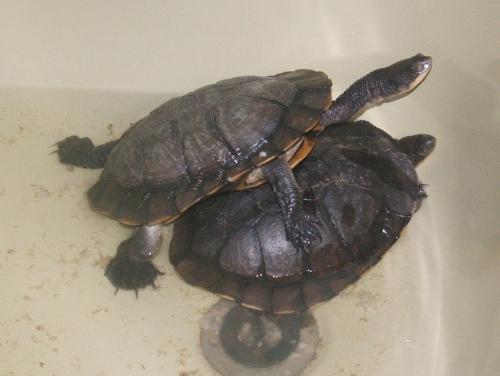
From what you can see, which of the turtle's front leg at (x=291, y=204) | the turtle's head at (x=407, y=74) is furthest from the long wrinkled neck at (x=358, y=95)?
the turtle's front leg at (x=291, y=204)

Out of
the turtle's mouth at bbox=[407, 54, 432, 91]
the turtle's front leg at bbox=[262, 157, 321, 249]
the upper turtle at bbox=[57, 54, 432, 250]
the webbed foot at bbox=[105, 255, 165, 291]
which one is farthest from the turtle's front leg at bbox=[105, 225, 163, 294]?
the turtle's mouth at bbox=[407, 54, 432, 91]

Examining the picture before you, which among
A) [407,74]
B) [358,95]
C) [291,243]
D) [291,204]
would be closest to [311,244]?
[291,243]

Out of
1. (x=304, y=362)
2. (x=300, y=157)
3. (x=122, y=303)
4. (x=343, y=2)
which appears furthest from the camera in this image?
(x=343, y=2)

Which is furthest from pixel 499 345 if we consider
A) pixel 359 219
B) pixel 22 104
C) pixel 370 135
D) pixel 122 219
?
pixel 22 104

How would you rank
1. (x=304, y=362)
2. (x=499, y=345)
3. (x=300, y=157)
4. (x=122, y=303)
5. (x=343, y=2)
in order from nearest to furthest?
(x=499, y=345) < (x=300, y=157) < (x=304, y=362) < (x=122, y=303) < (x=343, y=2)

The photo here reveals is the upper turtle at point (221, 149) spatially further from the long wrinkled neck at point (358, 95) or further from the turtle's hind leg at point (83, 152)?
the turtle's hind leg at point (83, 152)

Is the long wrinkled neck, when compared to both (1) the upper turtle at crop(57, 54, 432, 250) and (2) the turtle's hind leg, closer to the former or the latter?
(1) the upper turtle at crop(57, 54, 432, 250)

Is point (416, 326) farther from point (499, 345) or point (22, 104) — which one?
point (22, 104)
